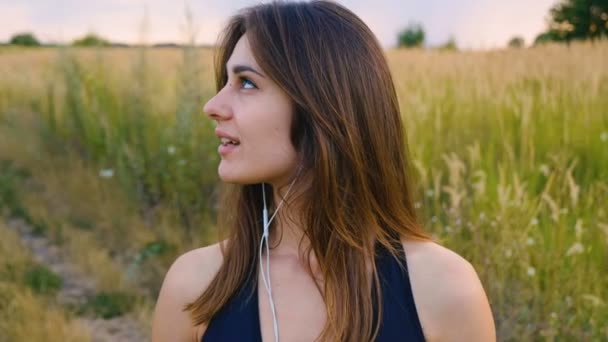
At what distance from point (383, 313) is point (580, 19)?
25459 mm

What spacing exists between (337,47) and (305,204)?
0.35 metres

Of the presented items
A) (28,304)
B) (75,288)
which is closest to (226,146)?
(28,304)

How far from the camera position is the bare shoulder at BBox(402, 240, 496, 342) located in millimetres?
1592

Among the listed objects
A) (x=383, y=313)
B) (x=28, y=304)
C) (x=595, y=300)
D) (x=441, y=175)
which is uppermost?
(x=383, y=313)

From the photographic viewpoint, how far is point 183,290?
1.81 metres

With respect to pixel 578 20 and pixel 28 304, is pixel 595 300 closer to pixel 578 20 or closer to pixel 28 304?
pixel 28 304

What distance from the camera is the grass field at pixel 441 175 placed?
10.6ft

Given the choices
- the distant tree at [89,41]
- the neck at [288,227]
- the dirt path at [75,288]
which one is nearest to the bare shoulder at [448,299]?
the neck at [288,227]

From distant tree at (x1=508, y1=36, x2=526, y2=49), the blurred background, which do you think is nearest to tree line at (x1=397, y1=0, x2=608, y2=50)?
distant tree at (x1=508, y1=36, x2=526, y2=49)

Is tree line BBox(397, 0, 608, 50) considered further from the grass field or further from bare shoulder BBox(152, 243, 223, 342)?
bare shoulder BBox(152, 243, 223, 342)

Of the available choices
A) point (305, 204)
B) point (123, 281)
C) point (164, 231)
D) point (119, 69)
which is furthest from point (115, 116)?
point (305, 204)

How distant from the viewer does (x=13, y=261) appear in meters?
4.69

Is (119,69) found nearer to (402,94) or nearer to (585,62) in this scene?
(402,94)

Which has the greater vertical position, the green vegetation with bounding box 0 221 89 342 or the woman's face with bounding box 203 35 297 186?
the woman's face with bounding box 203 35 297 186
